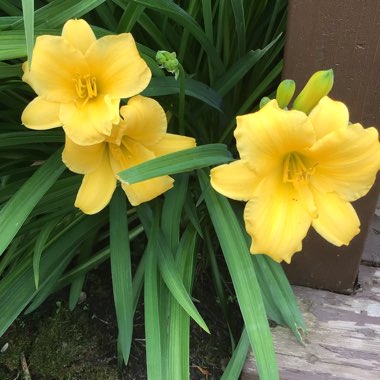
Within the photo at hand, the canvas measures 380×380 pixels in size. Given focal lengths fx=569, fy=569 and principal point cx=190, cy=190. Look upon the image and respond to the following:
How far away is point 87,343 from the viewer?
1.32 metres

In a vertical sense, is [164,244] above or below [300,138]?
below

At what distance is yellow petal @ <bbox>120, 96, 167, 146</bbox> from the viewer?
2.85ft

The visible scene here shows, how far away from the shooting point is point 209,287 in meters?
1.40

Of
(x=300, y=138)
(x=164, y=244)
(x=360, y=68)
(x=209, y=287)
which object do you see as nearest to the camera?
(x=300, y=138)

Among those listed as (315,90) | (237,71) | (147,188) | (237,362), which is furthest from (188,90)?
(237,362)

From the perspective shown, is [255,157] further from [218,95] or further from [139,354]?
[139,354]

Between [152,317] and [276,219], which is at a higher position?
[276,219]

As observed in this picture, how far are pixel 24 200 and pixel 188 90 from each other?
1.19 ft

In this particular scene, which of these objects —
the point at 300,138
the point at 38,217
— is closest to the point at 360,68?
the point at 300,138

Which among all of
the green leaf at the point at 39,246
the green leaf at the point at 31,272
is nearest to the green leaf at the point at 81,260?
the green leaf at the point at 31,272

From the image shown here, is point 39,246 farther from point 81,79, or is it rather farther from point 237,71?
point 237,71

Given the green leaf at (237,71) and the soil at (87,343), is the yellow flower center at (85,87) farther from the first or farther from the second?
the soil at (87,343)

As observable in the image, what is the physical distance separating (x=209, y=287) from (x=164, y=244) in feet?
1.16

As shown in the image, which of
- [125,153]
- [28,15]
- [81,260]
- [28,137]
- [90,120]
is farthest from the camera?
[81,260]
